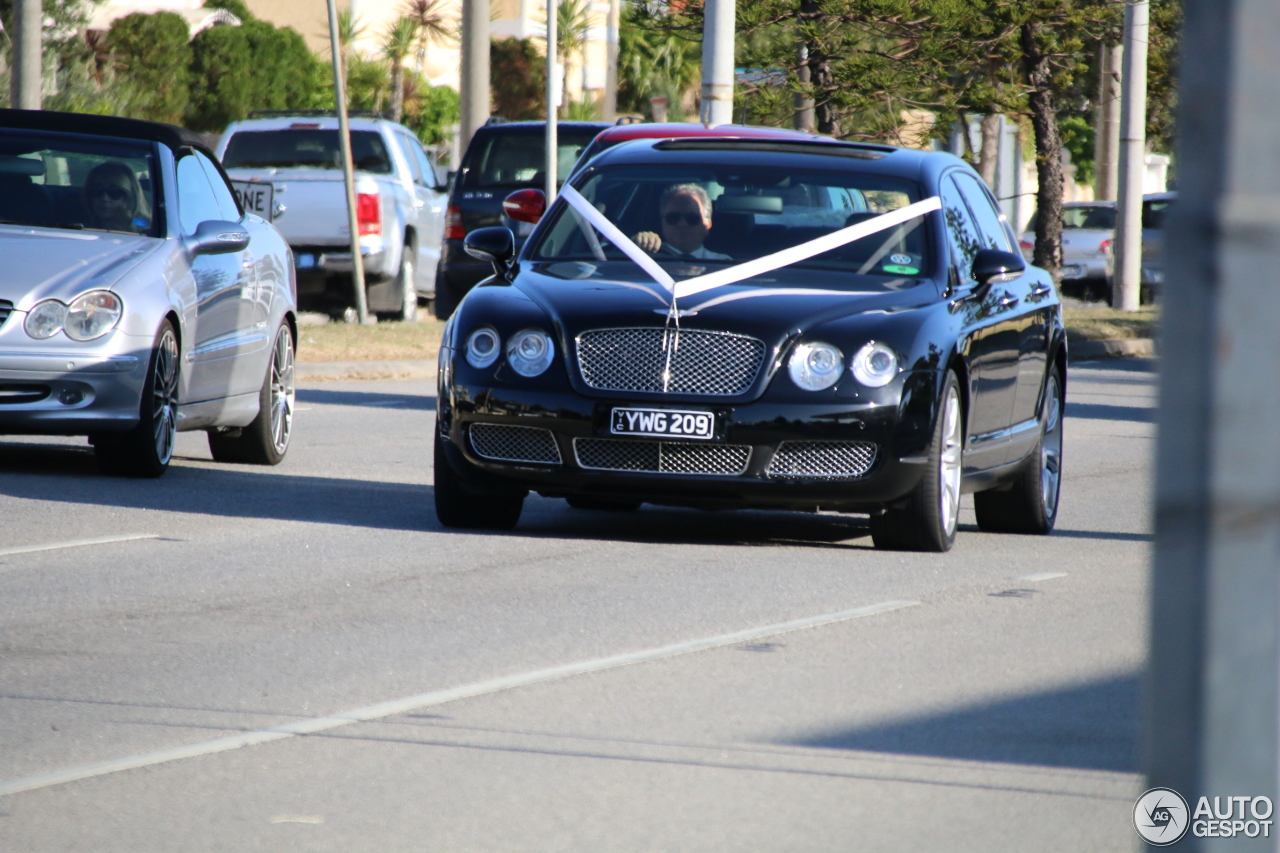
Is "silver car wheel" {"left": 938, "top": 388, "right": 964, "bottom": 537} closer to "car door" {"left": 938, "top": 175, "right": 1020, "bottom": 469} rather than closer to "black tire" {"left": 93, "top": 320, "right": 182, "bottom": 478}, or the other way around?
"car door" {"left": 938, "top": 175, "right": 1020, "bottom": 469}

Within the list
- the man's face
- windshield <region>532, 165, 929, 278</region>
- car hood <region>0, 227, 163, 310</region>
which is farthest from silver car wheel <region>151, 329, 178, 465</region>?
the man's face

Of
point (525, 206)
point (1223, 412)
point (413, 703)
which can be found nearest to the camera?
point (1223, 412)

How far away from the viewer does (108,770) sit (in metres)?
4.63

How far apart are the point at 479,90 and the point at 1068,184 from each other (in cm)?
5378

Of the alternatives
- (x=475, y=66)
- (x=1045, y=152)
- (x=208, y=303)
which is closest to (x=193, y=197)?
→ (x=208, y=303)

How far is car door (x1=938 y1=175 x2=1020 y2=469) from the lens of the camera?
8.66 metres

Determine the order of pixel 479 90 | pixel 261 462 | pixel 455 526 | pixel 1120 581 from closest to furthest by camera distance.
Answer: pixel 1120 581, pixel 455 526, pixel 261 462, pixel 479 90

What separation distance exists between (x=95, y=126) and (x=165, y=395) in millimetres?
1730

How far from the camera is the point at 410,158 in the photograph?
22844 mm

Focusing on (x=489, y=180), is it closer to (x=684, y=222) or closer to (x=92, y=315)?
(x=92, y=315)

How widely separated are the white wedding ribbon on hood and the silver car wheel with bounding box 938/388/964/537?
2.52ft

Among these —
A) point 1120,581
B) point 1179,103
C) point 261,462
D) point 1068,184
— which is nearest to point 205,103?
point 1068,184

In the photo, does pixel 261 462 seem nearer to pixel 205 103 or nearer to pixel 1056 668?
pixel 1056 668

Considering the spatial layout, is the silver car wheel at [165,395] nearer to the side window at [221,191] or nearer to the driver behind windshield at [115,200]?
the driver behind windshield at [115,200]
